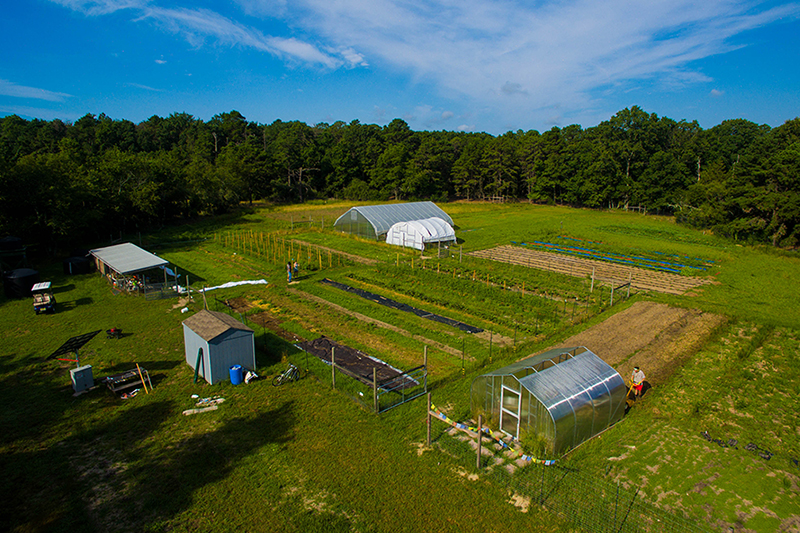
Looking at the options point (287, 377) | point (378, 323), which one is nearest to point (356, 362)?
point (287, 377)

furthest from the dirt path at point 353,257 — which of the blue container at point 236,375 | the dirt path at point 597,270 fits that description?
the blue container at point 236,375

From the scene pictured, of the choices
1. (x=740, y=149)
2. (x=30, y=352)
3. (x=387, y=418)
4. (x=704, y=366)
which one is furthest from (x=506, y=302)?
(x=740, y=149)

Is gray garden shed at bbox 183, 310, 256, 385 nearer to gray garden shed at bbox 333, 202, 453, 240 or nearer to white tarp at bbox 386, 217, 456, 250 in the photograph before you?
white tarp at bbox 386, 217, 456, 250

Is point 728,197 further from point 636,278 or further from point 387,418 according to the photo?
point 387,418

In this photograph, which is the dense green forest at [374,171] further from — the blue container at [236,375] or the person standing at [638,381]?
the person standing at [638,381]

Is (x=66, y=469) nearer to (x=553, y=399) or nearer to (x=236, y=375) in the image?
(x=236, y=375)

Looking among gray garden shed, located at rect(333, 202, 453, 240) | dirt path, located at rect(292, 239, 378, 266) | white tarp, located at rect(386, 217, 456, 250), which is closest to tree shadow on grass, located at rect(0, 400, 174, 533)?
dirt path, located at rect(292, 239, 378, 266)
